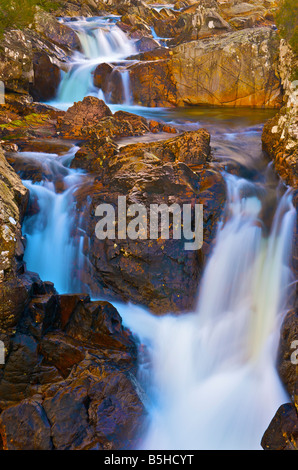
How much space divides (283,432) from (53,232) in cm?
495

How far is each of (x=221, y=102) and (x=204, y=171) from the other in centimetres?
845

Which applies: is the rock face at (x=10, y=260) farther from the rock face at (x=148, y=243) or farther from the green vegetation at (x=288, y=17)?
the green vegetation at (x=288, y=17)

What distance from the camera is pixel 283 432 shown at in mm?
4102

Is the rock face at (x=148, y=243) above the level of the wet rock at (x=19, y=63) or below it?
below

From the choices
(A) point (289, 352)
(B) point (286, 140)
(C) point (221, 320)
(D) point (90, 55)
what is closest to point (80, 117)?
(B) point (286, 140)

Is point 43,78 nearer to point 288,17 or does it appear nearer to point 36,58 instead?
point 36,58

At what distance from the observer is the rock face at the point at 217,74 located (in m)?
13.9

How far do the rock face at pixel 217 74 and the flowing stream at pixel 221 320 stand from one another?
7.24m

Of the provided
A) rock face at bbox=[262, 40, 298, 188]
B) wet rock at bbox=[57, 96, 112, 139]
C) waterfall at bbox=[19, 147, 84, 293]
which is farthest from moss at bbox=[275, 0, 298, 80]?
waterfall at bbox=[19, 147, 84, 293]

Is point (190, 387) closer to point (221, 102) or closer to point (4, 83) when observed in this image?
point (4, 83)

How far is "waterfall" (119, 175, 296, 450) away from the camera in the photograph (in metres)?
4.75

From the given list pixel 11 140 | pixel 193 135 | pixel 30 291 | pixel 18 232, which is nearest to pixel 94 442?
pixel 30 291

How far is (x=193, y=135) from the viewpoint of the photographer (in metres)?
7.91

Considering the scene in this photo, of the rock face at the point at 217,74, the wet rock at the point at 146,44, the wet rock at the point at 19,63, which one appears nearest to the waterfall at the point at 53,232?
the wet rock at the point at 19,63
